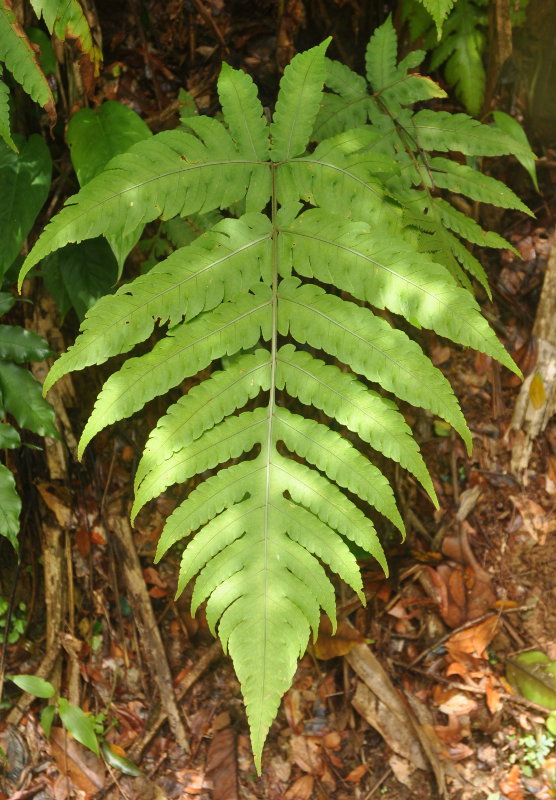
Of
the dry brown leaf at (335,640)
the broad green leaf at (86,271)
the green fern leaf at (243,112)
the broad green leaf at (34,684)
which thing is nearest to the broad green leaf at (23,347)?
the broad green leaf at (86,271)

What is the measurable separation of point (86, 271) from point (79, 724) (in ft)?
6.48

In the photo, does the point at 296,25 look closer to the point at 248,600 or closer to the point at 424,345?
the point at 424,345

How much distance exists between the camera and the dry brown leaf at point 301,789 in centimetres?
277

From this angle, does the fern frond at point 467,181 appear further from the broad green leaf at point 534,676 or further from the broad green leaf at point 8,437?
the broad green leaf at point 534,676

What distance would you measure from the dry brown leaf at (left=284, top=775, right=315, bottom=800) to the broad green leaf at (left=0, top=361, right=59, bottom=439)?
6.14 ft

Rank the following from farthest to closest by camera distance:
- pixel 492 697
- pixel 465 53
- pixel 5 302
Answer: pixel 492 697 → pixel 465 53 → pixel 5 302

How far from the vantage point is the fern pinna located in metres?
1.64

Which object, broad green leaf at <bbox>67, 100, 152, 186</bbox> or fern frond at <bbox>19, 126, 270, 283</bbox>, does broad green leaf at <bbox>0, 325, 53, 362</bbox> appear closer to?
broad green leaf at <bbox>67, 100, 152, 186</bbox>

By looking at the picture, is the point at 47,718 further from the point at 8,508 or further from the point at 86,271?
the point at 86,271

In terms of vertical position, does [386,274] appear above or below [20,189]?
below

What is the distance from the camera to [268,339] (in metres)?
1.77

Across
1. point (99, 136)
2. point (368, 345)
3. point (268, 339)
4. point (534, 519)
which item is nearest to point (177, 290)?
point (268, 339)

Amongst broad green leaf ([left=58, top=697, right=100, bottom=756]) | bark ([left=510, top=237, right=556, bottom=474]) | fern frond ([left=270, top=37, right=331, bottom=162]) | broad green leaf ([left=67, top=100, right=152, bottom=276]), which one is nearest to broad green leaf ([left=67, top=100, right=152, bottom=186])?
broad green leaf ([left=67, top=100, right=152, bottom=276])

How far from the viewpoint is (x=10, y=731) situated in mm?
2865
